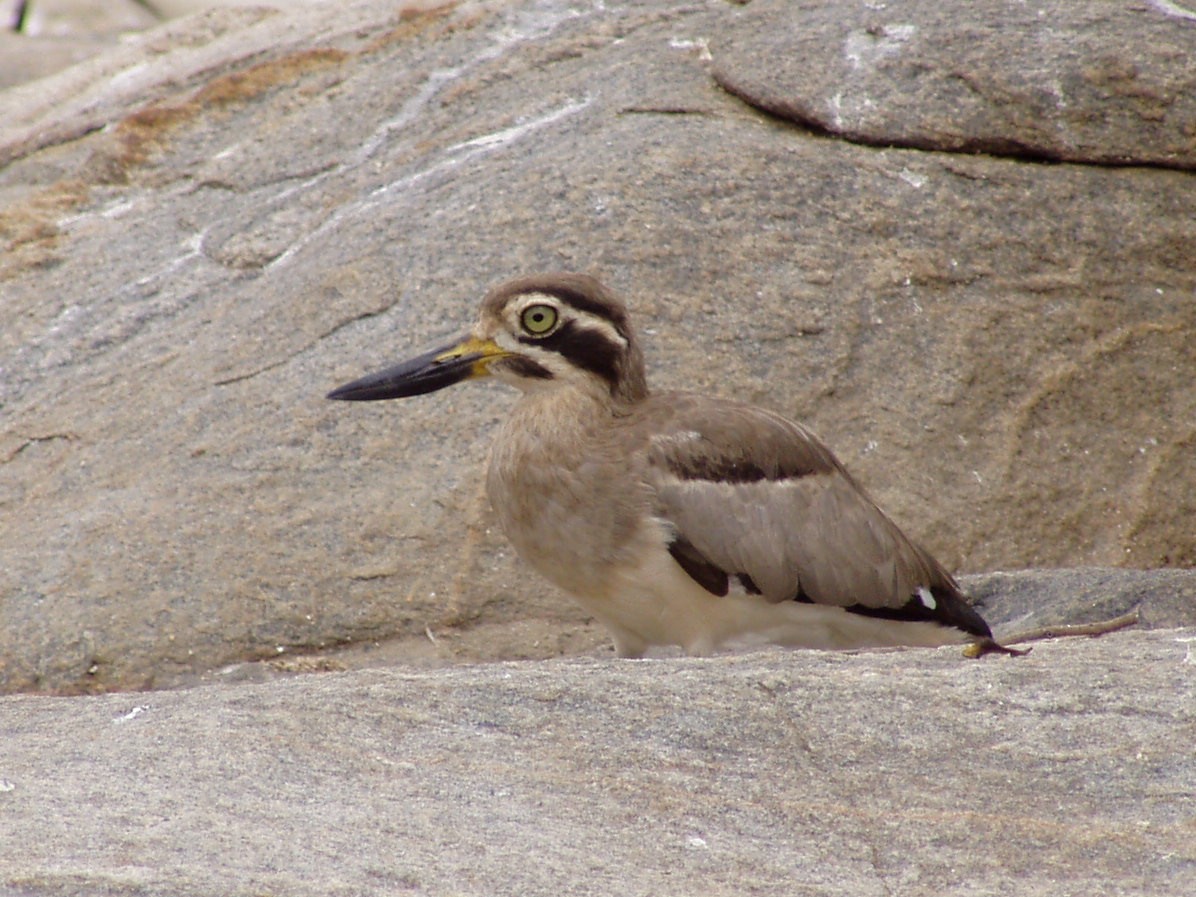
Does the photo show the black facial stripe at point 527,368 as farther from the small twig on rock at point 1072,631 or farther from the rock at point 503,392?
the small twig on rock at point 1072,631

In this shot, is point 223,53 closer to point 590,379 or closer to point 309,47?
point 309,47

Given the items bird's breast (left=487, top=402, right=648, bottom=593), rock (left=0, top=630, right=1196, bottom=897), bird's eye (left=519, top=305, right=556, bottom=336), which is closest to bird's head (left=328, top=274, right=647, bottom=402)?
bird's eye (left=519, top=305, right=556, bottom=336)

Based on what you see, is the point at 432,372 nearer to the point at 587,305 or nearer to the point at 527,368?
the point at 527,368

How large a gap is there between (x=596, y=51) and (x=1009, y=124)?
2367mm

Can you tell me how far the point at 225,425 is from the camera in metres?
7.68

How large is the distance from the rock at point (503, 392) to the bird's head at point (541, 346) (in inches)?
43.1

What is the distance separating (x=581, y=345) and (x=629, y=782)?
8.56ft

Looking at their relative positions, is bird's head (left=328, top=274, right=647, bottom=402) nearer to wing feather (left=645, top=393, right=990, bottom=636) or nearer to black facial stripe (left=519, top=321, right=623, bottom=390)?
black facial stripe (left=519, top=321, right=623, bottom=390)

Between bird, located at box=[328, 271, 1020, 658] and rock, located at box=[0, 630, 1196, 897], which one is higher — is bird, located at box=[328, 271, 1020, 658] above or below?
below

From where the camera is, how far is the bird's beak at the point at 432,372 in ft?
20.6

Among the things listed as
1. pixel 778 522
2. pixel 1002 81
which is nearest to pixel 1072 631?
pixel 778 522

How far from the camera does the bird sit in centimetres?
589

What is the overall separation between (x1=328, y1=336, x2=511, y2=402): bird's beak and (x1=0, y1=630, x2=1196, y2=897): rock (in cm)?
176

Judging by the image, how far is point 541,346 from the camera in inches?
247
